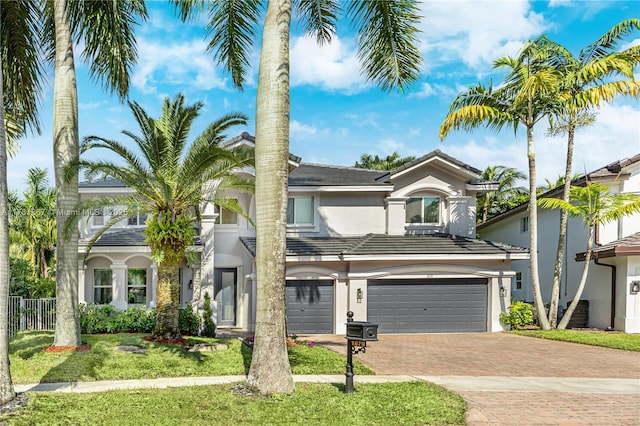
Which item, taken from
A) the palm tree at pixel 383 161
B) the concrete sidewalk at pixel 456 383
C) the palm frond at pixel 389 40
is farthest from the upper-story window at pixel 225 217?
the palm tree at pixel 383 161

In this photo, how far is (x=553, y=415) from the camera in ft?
25.5

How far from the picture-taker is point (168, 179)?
45.2 feet

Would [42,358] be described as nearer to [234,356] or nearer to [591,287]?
[234,356]

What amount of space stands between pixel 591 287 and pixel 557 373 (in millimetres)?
11639

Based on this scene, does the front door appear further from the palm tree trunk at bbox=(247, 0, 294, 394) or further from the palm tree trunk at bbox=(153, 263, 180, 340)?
the palm tree trunk at bbox=(247, 0, 294, 394)

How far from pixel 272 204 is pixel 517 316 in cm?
1408

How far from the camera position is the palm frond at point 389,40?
11.7m

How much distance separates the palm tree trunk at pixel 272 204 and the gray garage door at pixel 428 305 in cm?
1089

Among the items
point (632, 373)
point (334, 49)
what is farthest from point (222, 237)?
point (632, 373)

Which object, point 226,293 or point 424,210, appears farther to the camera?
point 424,210

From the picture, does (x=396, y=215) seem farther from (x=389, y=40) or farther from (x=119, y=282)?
(x=119, y=282)

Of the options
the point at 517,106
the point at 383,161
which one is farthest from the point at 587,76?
the point at 383,161

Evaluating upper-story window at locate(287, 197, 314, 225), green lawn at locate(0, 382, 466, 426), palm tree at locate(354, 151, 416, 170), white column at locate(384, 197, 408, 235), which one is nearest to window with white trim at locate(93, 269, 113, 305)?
upper-story window at locate(287, 197, 314, 225)

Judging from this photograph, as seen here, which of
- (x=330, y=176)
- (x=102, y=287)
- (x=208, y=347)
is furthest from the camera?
(x=330, y=176)
